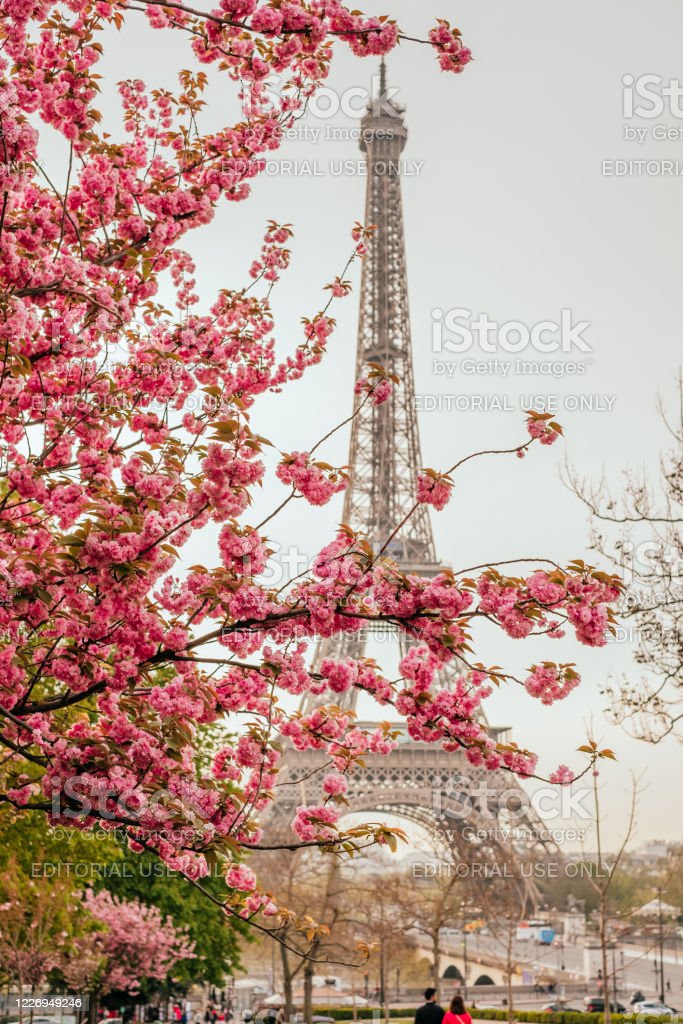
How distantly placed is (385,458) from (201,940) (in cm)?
2292

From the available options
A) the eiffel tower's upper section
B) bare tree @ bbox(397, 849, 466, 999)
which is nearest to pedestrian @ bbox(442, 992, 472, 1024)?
bare tree @ bbox(397, 849, 466, 999)

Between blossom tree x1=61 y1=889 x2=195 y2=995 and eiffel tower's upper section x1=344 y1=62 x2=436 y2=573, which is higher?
eiffel tower's upper section x1=344 y1=62 x2=436 y2=573

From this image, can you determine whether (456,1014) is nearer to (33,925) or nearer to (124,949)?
(33,925)

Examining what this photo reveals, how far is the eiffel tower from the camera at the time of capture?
3669 centimetres

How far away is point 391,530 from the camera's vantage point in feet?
140


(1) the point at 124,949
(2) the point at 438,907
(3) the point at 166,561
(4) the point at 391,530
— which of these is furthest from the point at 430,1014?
(4) the point at 391,530

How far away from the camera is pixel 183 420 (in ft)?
26.5

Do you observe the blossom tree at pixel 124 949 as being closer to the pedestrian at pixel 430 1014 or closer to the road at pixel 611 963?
the pedestrian at pixel 430 1014

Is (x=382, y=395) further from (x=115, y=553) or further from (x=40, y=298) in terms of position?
(x=40, y=298)

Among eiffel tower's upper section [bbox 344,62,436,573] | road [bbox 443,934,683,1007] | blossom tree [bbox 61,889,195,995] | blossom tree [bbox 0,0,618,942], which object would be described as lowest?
road [bbox 443,934,683,1007]

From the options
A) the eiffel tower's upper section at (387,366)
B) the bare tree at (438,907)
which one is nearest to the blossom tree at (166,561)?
the bare tree at (438,907)

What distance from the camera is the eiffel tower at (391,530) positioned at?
36.7 metres

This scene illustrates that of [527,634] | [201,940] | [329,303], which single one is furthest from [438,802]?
[527,634]

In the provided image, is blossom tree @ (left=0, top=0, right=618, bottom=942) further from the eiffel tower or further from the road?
the road
